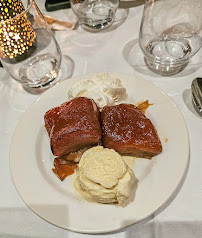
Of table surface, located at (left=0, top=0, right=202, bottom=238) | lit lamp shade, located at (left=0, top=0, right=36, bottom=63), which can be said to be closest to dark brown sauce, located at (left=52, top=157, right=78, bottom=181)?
table surface, located at (left=0, top=0, right=202, bottom=238)

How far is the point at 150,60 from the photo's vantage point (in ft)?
2.97

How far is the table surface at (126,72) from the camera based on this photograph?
60 cm

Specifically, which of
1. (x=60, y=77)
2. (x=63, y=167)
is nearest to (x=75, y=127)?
(x=63, y=167)

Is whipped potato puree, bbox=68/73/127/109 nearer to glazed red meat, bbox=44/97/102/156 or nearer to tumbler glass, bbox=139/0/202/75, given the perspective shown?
glazed red meat, bbox=44/97/102/156

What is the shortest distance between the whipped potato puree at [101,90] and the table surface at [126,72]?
0.16 meters

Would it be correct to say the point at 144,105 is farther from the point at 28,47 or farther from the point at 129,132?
the point at 28,47

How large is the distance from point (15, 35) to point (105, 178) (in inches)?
22.0

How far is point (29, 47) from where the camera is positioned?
35.6 inches

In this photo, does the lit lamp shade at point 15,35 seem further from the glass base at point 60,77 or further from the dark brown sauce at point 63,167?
the dark brown sauce at point 63,167

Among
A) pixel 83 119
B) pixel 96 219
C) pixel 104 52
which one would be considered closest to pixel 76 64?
pixel 104 52

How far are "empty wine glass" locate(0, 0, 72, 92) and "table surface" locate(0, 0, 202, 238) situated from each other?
0.22 ft

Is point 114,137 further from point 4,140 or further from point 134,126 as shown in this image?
point 4,140

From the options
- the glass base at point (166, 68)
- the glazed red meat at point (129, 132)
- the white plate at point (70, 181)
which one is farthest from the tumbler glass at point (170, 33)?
the glazed red meat at point (129, 132)

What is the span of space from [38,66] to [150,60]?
40 centimetres
